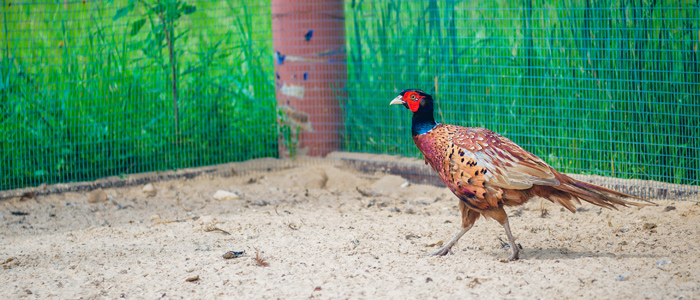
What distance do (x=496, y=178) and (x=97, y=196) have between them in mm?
3680

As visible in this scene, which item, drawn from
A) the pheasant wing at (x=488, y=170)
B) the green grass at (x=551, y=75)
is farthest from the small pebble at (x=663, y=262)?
the green grass at (x=551, y=75)

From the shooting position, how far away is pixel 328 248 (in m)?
4.38

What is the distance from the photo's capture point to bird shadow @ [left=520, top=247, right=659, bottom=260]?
4012mm

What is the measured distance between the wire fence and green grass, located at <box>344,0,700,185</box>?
13 mm

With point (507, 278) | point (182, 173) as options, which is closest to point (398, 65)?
point (182, 173)

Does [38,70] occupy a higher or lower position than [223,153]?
higher

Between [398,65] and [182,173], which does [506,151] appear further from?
[182,173]

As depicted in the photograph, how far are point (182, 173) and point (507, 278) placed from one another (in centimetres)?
381

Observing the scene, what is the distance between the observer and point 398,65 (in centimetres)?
645

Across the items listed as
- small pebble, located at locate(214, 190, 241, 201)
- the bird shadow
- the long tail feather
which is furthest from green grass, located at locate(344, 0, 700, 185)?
the long tail feather

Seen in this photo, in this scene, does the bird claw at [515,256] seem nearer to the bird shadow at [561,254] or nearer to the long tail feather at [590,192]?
the bird shadow at [561,254]

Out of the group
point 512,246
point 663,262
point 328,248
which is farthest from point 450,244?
point 663,262

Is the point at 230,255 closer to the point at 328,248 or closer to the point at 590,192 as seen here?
the point at 328,248

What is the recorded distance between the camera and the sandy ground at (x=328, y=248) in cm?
361
